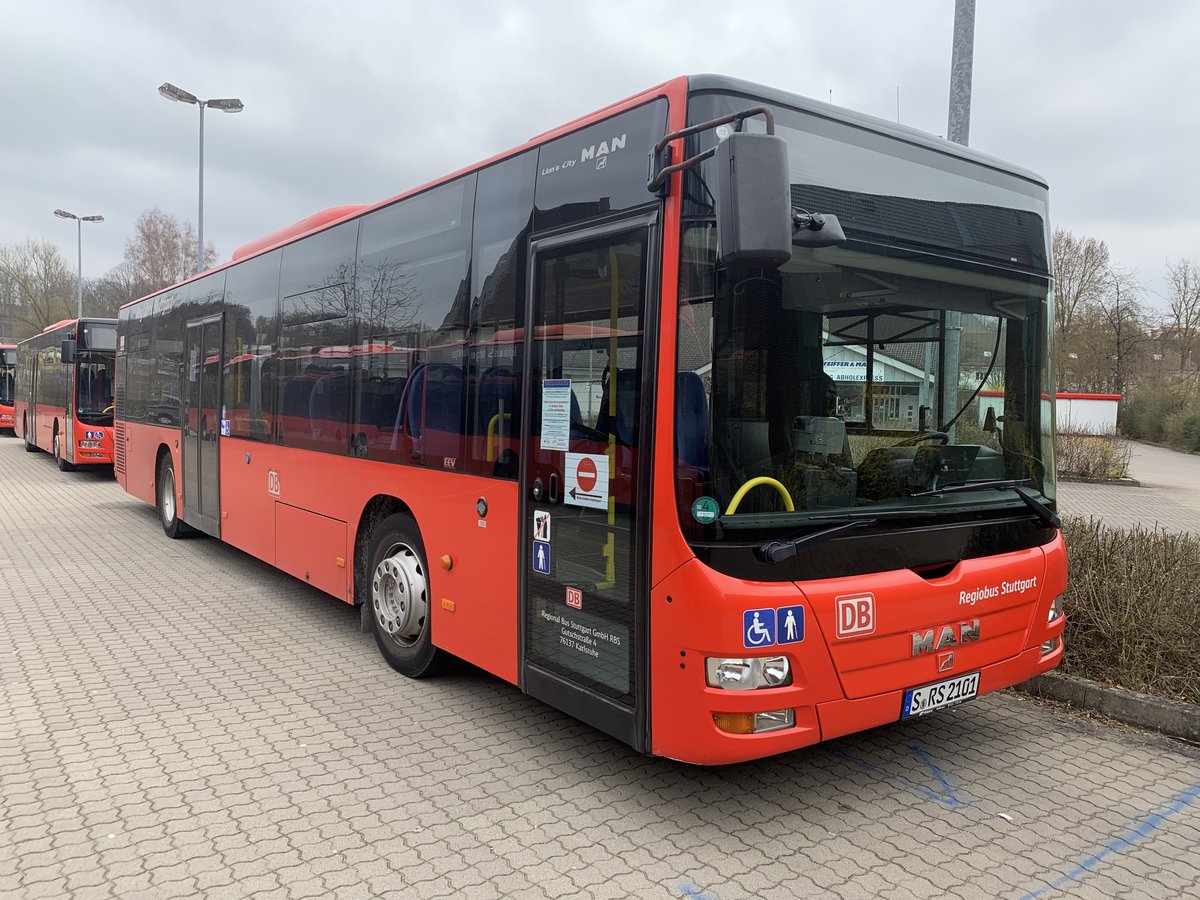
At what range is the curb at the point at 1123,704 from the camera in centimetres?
473

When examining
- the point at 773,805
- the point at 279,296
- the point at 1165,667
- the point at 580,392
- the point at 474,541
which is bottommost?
the point at 773,805

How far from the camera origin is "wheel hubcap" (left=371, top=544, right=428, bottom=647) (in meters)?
5.35

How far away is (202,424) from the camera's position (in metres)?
9.22

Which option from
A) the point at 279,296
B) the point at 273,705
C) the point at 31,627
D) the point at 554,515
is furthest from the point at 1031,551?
the point at 31,627

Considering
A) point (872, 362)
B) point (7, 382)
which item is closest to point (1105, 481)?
point (872, 362)

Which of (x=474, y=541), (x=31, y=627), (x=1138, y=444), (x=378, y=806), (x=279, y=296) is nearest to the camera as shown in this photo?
(x=378, y=806)

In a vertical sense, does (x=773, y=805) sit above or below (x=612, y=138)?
below

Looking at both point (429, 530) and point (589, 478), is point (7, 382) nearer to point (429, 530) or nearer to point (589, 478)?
point (429, 530)

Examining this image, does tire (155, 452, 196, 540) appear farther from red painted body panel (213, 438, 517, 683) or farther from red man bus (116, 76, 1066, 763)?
red man bus (116, 76, 1066, 763)

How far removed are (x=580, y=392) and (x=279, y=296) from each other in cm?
448

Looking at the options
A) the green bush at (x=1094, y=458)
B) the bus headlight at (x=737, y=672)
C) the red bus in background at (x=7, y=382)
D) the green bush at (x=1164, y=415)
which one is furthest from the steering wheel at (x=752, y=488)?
the red bus in background at (x=7, y=382)

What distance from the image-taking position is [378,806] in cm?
382

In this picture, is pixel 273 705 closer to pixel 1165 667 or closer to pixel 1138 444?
pixel 1165 667

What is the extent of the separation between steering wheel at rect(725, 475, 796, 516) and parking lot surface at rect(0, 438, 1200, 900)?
1.38m
